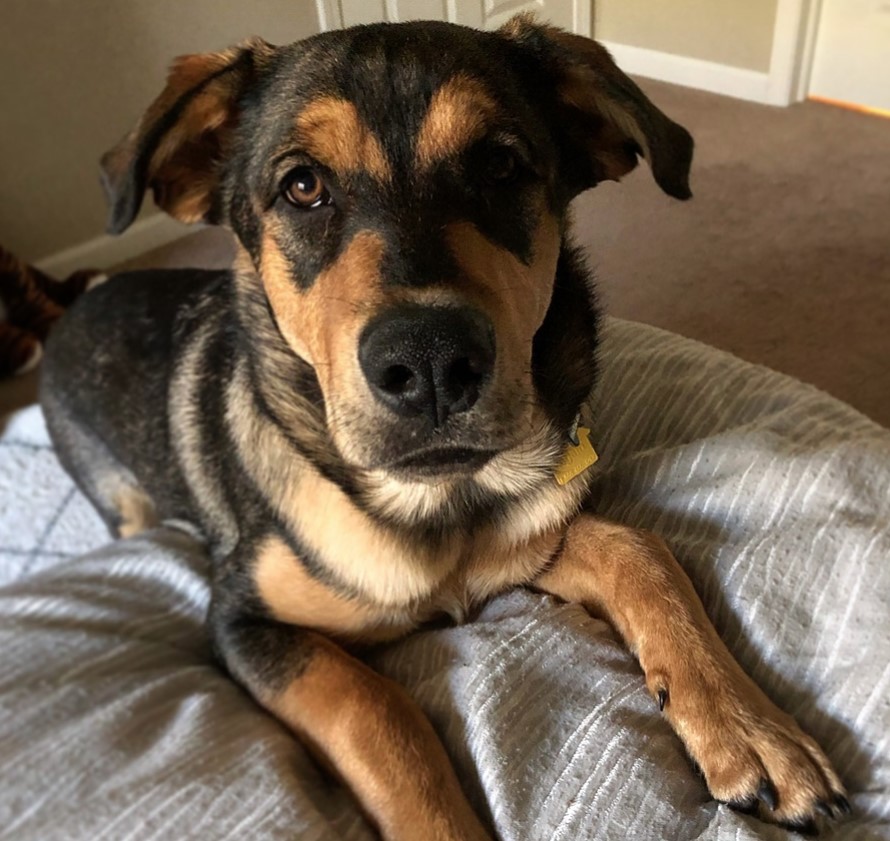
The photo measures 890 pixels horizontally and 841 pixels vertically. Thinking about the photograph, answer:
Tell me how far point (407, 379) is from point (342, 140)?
1.26 feet

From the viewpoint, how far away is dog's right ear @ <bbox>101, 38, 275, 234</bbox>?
1.32 meters

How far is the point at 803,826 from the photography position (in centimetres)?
112

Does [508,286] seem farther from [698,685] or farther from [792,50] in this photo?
[792,50]

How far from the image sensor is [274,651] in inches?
55.7

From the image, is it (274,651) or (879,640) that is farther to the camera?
(274,651)

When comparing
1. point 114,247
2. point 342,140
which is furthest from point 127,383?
point 114,247

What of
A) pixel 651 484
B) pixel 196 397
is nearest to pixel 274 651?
pixel 196 397

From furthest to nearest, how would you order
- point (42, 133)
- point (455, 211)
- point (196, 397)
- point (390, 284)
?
point (42, 133) < point (196, 397) < point (455, 211) < point (390, 284)

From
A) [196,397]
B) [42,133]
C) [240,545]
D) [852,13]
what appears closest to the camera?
[240,545]

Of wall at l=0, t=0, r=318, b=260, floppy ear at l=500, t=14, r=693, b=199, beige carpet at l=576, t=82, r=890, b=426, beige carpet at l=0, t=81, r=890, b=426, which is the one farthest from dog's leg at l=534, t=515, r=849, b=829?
wall at l=0, t=0, r=318, b=260

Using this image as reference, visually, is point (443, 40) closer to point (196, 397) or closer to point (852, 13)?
point (196, 397)

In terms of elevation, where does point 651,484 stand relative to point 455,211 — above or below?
below

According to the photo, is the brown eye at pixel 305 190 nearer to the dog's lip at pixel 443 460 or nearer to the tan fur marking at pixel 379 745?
the dog's lip at pixel 443 460

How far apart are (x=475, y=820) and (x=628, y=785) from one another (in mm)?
204
